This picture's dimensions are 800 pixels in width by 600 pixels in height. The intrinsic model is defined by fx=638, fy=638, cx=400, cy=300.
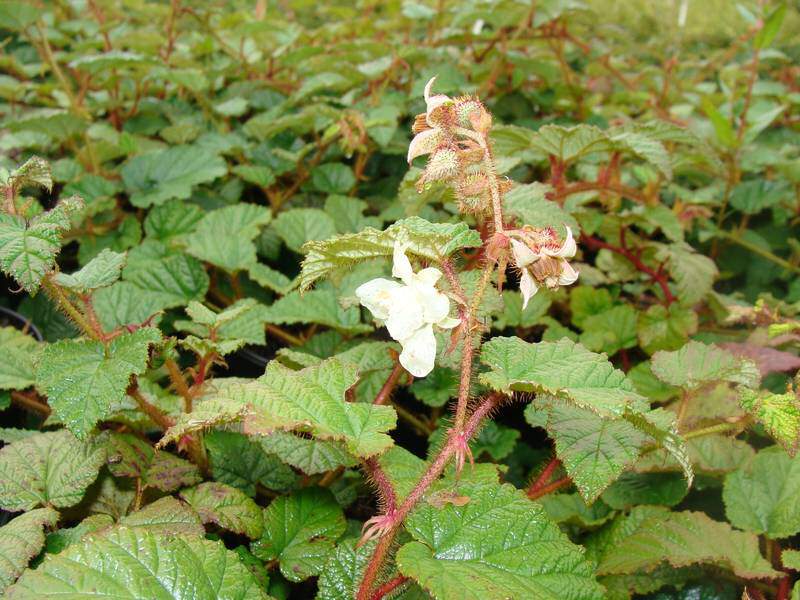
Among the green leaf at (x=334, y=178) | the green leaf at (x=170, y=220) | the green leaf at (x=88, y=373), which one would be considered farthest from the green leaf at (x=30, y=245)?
the green leaf at (x=334, y=178)

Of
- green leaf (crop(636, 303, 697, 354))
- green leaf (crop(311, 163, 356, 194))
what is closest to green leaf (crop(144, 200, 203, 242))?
green leaf (crop(311, 163, 356, 194))

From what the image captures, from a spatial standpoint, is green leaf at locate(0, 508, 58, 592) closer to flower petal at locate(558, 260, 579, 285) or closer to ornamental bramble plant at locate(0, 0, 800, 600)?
ornamental bramble plant at locate(0, 0, 800, 600)

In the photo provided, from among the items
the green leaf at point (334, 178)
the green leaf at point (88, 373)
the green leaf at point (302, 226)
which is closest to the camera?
the green leaf at point (88, 373)

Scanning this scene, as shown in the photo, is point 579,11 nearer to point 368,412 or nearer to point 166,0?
point 368,412

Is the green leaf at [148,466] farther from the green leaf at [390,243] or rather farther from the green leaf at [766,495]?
the green leaf at [766,495]

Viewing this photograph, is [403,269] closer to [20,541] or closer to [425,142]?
[425,142]

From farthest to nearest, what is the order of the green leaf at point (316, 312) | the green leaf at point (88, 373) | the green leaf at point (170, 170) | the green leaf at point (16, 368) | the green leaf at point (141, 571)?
the green leaf at point (170, 170)
the green leaf at point (316, 312)
the green leaf at point (16, 368)
the green leaf at point (88, 373)
the green leaf at point (141, 571)
